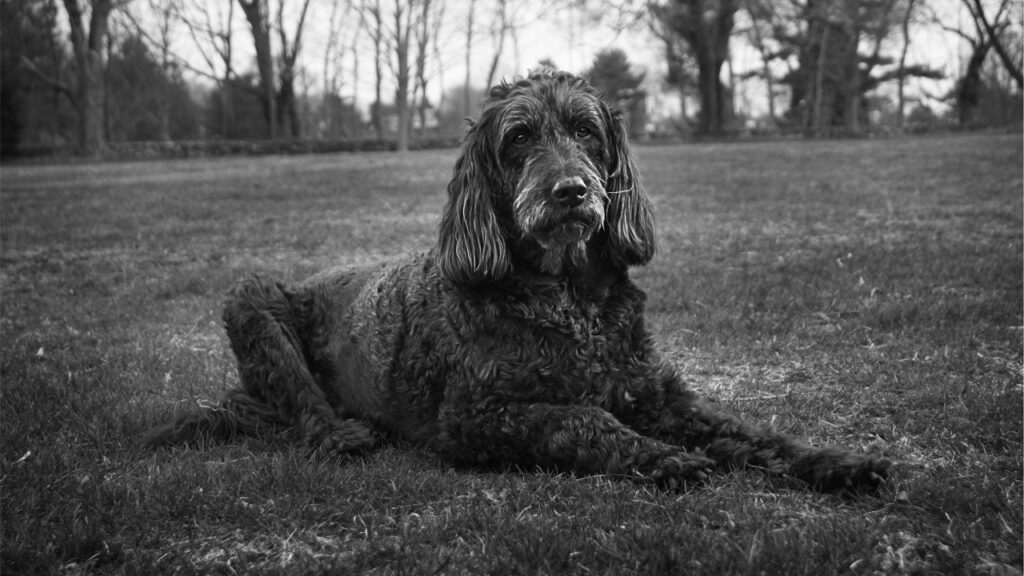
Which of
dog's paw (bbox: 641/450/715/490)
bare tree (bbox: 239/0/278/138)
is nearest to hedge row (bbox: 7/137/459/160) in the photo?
bare tree (bbox: 239/0/278/138)

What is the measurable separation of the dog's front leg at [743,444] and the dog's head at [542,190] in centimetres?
79

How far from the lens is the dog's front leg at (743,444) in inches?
127

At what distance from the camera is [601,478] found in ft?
11.3

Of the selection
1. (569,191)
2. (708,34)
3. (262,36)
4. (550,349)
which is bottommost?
(550,349)

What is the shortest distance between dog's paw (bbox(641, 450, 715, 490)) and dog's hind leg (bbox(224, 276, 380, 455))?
164 cm

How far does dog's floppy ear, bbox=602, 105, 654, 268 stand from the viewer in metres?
4.00

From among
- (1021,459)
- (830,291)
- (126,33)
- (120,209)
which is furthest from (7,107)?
(1021,459)

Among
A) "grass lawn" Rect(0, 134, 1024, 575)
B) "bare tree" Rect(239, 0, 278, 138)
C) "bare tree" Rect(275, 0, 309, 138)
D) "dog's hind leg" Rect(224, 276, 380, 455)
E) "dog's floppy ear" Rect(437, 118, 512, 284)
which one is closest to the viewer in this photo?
"grass lawn" Rect(0, 134, 1024, 575)

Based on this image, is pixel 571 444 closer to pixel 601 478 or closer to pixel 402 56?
pixel 601 478

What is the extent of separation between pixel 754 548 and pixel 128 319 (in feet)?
22.2

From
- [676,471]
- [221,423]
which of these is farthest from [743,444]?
[221,423]

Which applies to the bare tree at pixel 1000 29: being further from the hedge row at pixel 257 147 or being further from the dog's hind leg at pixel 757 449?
the dog's hind leg at pixel 757 449

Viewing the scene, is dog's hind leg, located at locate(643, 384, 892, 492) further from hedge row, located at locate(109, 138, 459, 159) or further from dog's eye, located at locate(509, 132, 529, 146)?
hedge row, located at locate(109, 138, 459, 159)

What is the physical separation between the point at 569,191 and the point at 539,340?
0.73 m
